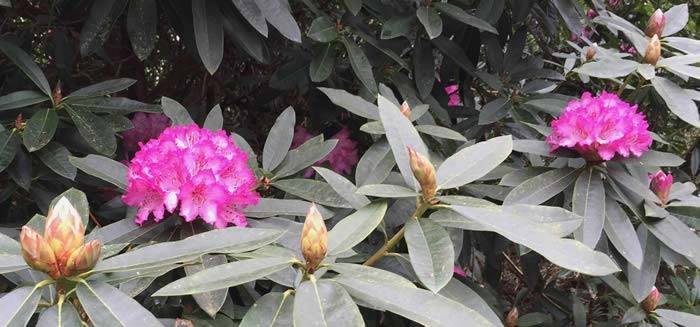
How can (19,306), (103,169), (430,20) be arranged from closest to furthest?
(19,306), (103,169), (430,20)

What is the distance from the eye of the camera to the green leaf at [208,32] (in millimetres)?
1158

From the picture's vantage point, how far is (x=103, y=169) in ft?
3.17

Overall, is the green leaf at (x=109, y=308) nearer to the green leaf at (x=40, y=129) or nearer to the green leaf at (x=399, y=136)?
the green leaf at (x=399, y=136)

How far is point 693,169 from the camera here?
2170 mm

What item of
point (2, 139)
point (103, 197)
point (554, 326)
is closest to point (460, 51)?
point (554, 326)

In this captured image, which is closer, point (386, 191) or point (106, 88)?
point (386, 191)

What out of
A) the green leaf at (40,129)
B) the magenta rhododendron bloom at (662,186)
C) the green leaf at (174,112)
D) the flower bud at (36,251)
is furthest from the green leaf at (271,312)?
the magenta rhododendron bloom at (662,186)

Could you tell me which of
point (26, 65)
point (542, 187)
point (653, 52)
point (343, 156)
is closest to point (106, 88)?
point (26, 65)

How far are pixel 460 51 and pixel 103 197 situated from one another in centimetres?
94

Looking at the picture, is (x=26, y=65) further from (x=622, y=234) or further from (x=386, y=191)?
(x=622, y=234)

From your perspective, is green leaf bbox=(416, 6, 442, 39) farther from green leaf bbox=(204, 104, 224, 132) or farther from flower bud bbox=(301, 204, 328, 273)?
flower bud bbox=(301, 204, 328, 273)

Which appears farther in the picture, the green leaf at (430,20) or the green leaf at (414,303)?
the green leaf at (430,20)

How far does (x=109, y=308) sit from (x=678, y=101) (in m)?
1.11

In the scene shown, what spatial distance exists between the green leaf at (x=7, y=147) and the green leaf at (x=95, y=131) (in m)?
0.11
